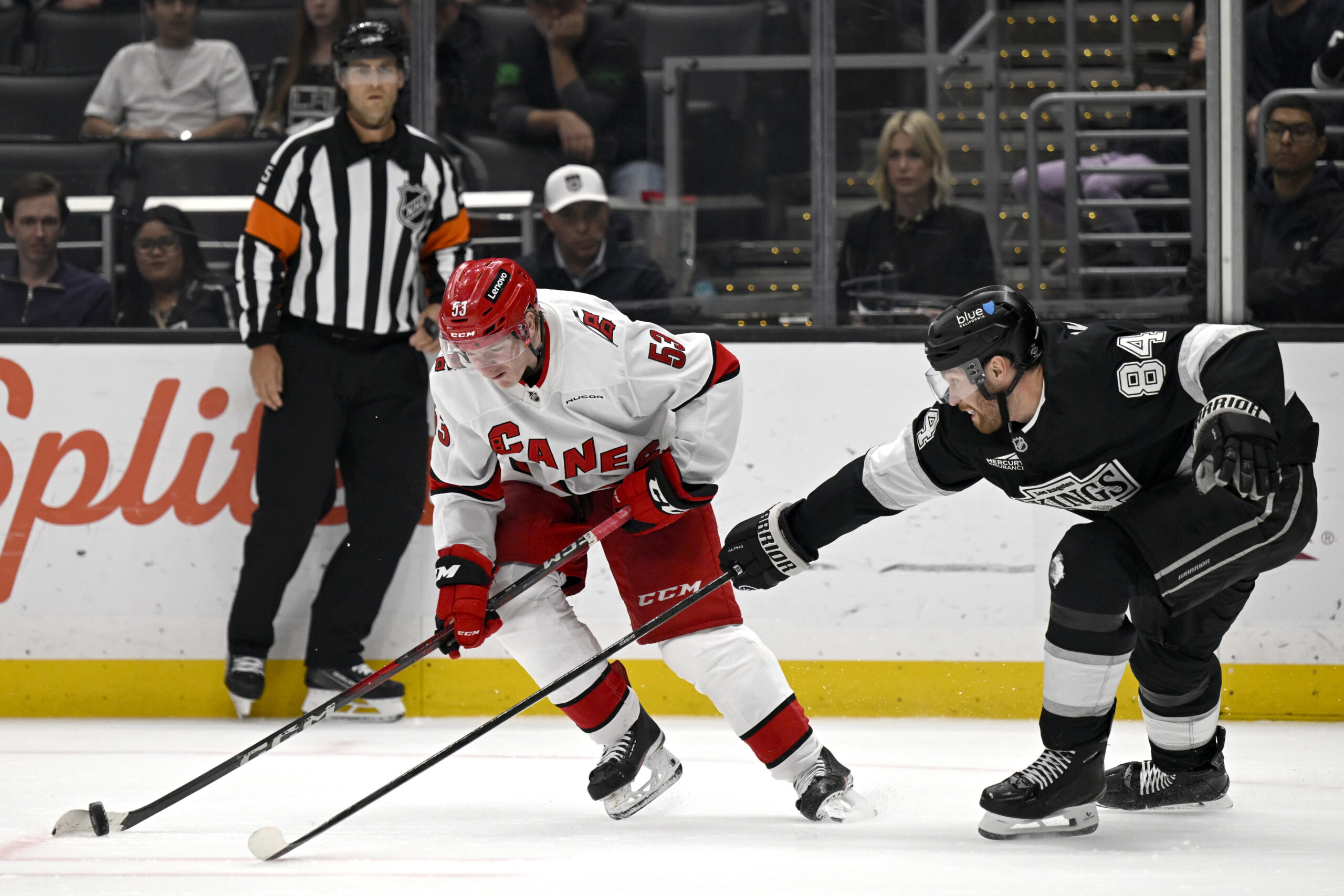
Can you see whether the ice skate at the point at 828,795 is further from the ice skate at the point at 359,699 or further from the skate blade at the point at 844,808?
the ice skate at the point at 359,699

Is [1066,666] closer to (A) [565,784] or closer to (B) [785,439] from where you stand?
(A) [565,784]

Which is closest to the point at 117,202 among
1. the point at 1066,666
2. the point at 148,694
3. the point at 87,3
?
the point at 87,3

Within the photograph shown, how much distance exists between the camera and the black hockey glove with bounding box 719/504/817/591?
2.55 meters

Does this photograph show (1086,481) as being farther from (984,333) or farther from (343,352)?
(343,352)

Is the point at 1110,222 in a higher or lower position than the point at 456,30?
lower

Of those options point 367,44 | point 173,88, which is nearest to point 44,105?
point 173,88

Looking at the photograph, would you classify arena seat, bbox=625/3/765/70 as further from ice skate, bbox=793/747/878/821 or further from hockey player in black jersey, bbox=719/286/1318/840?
ice skate, bbox=793/747/878/821

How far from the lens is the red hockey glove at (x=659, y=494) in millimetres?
2588

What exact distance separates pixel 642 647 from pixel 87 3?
7.52 ft

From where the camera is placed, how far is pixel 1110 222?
4.01 m

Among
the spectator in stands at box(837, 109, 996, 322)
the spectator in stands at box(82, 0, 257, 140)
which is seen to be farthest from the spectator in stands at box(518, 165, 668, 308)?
the spectator in stands at box(82, 0, 257, 140)

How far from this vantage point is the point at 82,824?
2.59 metres

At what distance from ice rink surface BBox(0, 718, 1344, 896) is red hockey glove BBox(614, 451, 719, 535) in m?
0.53

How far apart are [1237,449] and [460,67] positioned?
2.56 metres
